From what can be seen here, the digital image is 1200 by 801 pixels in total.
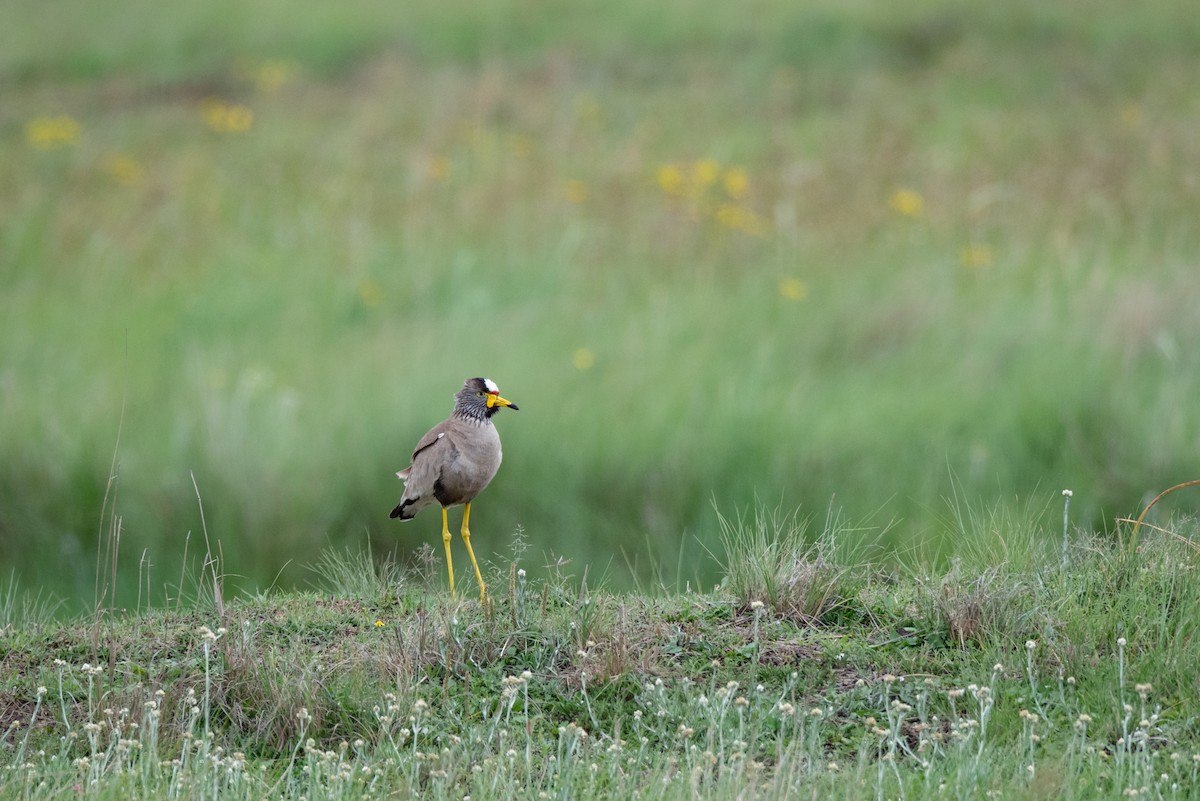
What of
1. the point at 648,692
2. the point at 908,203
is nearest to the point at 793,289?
the point at 908,203

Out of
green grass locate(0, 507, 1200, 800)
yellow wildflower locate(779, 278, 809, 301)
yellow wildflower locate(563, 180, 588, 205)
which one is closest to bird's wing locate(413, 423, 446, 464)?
green grass locate(0, 507, 1200, 800)

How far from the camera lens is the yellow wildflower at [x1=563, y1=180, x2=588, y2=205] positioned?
12297 millimetres

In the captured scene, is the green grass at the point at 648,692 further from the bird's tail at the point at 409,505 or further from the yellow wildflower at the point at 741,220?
the yellow wildflower at the point at 741,220

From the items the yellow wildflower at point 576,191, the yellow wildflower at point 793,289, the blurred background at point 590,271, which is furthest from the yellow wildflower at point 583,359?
the yellow wildflower at point 576,191

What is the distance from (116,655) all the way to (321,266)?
635 centimetres

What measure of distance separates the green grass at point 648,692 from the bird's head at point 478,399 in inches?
25.0

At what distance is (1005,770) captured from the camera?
13.3ft

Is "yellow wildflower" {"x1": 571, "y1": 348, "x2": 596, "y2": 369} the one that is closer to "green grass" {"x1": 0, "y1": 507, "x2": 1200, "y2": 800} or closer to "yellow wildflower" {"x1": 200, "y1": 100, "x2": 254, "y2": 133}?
"green grass" {"x1": 0, "y1": 507, "x2": 1200, "y2": 800}

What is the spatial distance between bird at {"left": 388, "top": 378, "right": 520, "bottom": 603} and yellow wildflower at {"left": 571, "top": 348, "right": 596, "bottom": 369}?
413 cm

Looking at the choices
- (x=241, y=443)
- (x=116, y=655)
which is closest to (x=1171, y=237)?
(x=241, y=443)

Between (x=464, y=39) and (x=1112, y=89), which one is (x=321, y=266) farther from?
(x=1112, y=89)

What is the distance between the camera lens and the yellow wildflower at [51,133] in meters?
13.3

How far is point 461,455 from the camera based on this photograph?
4.96 metres

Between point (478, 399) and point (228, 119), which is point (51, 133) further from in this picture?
point (478, 399)
